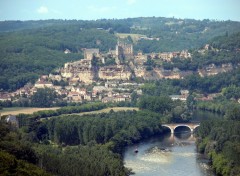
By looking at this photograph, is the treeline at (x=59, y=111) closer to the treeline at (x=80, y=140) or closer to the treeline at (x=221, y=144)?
the treeline at (x=80, y=140)

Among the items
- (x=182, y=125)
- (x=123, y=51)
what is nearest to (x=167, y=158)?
(x=182, y=125)

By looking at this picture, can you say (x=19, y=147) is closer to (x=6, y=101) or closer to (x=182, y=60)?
(x=6, y=101)

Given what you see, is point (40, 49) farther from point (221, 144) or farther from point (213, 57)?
point (221, 144)

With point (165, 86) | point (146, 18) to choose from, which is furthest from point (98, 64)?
point (146, 18)

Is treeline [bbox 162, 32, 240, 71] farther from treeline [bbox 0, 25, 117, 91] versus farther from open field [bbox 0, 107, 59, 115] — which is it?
open field [bbox 0, 107, 59, 115]

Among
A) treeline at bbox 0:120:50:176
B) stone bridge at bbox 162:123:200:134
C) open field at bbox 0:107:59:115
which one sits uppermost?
treeline at bbox 0:120:50:176

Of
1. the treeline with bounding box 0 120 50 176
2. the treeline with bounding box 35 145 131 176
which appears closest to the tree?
the treeline with bounding box 35 145 131 176

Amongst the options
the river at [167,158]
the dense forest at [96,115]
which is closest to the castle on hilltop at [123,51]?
the dense forest at [96,115]
